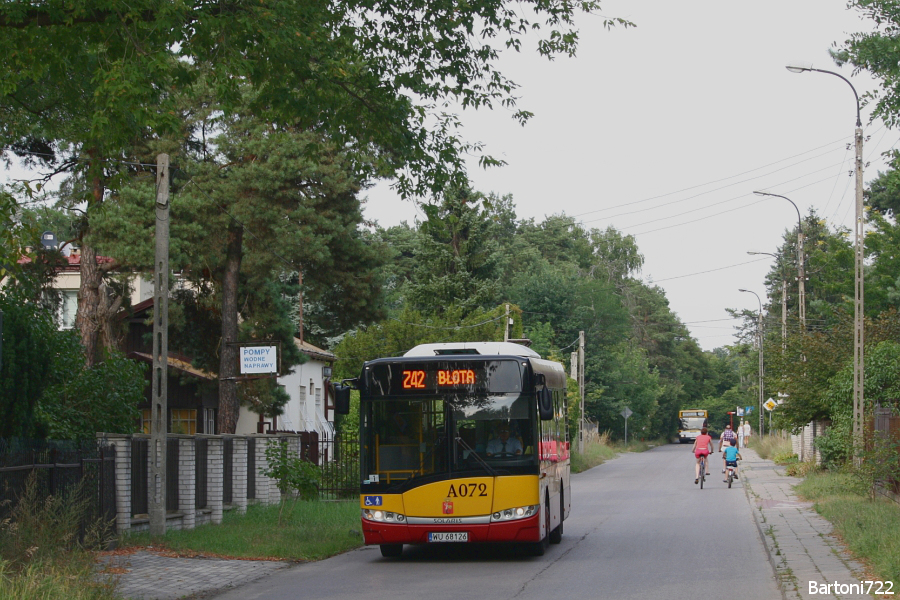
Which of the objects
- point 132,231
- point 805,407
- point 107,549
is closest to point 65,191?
point 132,231

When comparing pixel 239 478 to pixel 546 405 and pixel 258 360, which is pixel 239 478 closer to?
pixel 258 360

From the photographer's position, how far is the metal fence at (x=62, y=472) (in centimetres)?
1228

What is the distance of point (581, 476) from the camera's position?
131 ft

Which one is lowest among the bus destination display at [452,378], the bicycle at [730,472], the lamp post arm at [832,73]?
the bicycle at [730,472]

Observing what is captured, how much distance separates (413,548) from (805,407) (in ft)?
64.5

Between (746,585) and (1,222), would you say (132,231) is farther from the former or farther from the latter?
(746,585)

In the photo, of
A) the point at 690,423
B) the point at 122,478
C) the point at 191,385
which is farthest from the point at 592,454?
the point at 690,423

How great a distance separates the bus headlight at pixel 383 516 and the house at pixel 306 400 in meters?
30.2

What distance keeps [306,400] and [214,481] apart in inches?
1169

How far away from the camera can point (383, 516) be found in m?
14.0

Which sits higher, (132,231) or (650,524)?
(132,231)

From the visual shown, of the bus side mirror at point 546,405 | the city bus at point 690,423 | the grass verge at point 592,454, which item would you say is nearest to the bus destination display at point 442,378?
the bus side mirror at point 546,405

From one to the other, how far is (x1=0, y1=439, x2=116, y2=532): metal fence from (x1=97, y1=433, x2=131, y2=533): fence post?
0.16 m

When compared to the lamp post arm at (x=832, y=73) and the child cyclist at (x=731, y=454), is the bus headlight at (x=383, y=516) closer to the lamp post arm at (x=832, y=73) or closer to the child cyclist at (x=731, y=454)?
the lamp post arm at (x=832, y=73)
